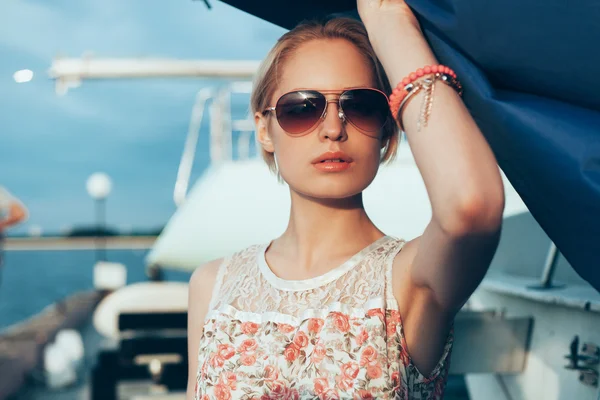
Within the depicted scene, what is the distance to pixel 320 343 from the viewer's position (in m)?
1.33

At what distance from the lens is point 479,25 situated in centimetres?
107

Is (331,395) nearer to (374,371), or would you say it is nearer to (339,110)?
(374,371)

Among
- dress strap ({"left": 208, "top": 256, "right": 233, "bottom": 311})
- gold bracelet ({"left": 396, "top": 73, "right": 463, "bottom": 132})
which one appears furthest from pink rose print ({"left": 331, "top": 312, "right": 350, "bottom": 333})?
gold bracelet ({"left": 396, "top": 73, "right": 463, "bottom": 132})

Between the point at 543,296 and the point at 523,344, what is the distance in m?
0.37

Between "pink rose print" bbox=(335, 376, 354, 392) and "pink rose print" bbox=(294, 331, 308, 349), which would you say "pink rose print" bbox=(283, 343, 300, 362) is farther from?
"pink rose print" bbox=(335, 376, 354, 392)

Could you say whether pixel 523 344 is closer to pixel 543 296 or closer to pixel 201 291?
pixel 543 296

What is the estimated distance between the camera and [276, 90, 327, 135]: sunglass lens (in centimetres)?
138

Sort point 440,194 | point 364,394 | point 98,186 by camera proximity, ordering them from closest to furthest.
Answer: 1. point 440,194
2. point 364,394
3. point 98,186

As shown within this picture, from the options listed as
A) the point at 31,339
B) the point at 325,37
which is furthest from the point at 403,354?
the point at 31,339

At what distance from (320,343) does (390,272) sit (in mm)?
219

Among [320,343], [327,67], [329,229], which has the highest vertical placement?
[327,67]

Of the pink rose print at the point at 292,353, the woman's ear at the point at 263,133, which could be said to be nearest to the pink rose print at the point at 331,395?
the pink rose print at the point at 292,353

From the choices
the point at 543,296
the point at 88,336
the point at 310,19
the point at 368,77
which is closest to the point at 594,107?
the point at 368,77

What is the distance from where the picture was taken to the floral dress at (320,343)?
1299mm
